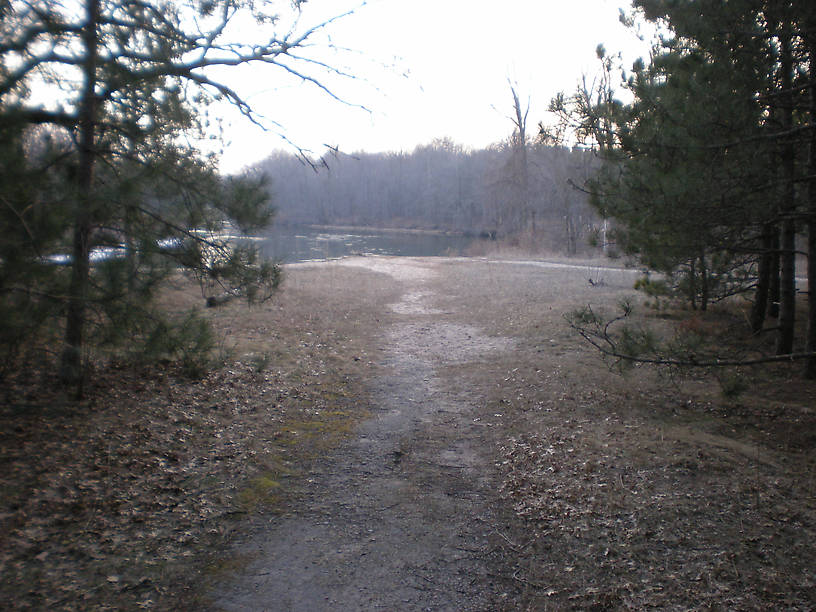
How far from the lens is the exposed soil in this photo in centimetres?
335

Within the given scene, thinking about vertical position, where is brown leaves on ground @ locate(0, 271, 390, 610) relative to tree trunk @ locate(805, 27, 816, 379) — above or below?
below

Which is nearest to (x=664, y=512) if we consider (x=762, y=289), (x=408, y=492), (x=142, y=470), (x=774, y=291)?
(x=408, y=492)

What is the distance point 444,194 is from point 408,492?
74826 millimetres

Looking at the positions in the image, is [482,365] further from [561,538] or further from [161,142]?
[161,142]

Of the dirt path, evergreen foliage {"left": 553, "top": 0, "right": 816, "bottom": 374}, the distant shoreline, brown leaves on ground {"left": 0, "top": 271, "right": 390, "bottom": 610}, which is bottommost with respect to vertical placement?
the dirt path

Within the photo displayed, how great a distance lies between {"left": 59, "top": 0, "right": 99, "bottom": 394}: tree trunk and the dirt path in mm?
2362

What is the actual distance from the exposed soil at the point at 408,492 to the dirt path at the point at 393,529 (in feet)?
0.06

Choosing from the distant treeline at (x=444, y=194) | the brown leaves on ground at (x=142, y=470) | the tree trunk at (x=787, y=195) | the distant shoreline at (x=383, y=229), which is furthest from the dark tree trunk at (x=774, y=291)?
the distant shoreline at (x=383, y=229)

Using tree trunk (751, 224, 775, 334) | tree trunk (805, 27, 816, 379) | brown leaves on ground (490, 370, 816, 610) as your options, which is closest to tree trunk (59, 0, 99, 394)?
brown leaves on ground (490, 370, 816, 610)

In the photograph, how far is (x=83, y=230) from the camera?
16.1ft

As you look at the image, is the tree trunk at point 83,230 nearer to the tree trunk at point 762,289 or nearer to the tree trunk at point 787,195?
the tree trunk at point 787,195

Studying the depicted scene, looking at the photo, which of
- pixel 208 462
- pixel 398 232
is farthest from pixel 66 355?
pixel 398 232

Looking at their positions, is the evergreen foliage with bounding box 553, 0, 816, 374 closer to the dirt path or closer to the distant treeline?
the dirt path

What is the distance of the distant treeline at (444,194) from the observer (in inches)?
1695
